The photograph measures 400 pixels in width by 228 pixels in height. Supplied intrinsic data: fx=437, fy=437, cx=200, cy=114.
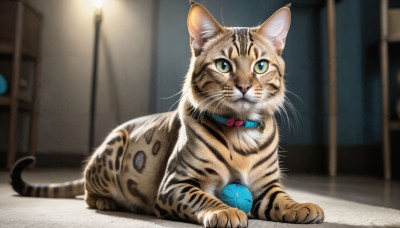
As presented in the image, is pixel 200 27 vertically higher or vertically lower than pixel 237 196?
higher

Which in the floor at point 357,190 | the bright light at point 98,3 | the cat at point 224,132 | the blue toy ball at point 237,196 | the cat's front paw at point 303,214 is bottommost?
the floor at point 357,190

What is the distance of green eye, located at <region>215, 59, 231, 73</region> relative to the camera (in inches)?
41.1

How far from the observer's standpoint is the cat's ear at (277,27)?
3.70ft

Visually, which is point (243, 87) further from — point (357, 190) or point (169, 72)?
point (169, 72)

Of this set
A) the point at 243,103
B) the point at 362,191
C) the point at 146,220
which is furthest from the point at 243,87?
the point at 362,191

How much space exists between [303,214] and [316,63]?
7.29 feet

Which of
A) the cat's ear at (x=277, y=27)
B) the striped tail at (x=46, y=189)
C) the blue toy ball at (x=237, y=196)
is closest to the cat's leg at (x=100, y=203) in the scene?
the striped tail at (x=46, y=189)

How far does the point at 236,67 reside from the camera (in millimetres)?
1031

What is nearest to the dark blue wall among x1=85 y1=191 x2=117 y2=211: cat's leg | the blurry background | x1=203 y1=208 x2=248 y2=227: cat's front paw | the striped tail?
the blurry background

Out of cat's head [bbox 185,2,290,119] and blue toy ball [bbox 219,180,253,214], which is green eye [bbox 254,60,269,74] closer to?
cat's head [bbox 185,2,290,119]

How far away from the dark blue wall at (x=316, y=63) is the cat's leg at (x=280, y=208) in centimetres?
191

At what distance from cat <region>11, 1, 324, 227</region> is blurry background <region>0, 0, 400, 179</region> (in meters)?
1.85

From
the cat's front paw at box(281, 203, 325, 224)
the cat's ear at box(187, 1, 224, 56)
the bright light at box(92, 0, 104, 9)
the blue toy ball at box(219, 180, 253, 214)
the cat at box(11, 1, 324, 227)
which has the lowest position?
the cat's front paw at box(281, 203, 325, 224)

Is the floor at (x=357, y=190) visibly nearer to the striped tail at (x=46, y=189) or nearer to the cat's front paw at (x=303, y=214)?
the striped tail at (x=46, y=189)
